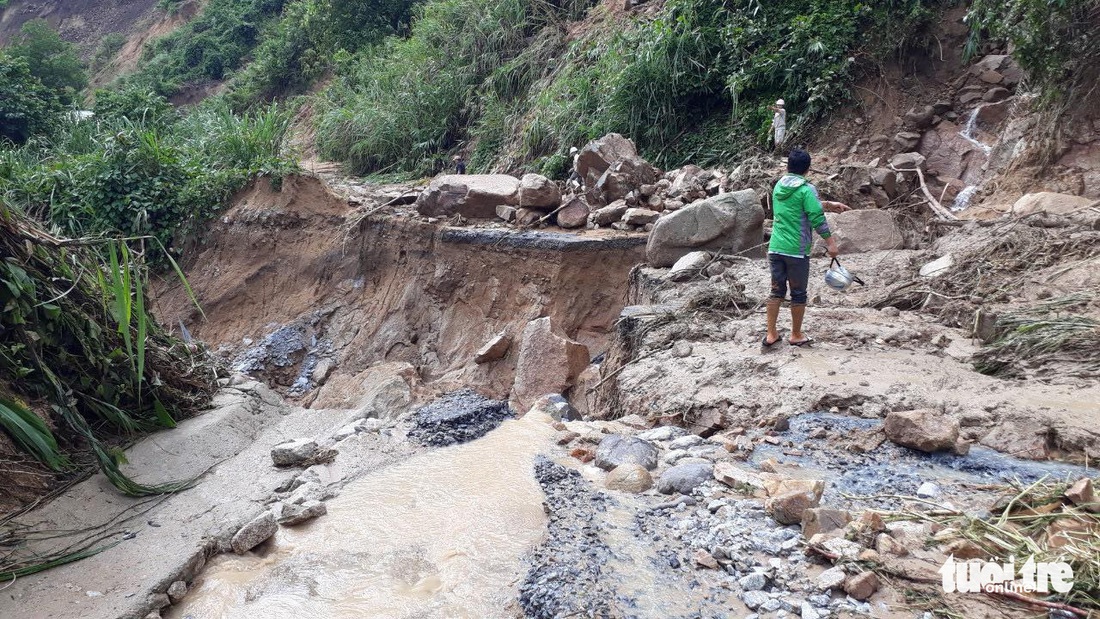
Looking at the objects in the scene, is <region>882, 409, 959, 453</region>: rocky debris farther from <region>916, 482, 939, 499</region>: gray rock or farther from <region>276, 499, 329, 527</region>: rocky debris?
<region>276, 499, 329, 527</region>: rocky debris

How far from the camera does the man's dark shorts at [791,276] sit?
4758 millimetres

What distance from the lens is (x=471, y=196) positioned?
8.59 meters

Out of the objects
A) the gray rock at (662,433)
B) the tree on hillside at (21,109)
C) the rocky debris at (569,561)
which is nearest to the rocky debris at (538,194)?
the gray rock at (662,433)

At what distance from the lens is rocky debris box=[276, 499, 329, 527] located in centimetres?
378

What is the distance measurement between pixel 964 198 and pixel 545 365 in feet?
14.0

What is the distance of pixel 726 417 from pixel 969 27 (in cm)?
628

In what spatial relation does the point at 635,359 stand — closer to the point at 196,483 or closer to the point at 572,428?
the point at 572,428

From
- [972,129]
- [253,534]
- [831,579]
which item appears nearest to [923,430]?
[831,579]

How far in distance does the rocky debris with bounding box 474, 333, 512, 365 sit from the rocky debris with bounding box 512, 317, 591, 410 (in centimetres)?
69

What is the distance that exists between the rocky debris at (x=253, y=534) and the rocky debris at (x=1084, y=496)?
329cm

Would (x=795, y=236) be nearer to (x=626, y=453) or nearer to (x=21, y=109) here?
(x=626, y=453)

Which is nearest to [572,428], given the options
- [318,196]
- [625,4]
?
[318,196]

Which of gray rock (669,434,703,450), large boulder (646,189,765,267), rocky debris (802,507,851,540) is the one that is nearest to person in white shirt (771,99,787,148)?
large boulder (646,189,765,267)

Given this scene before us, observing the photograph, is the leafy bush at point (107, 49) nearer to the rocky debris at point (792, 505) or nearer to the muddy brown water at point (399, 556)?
the muddy brown water at point (399, 556)
